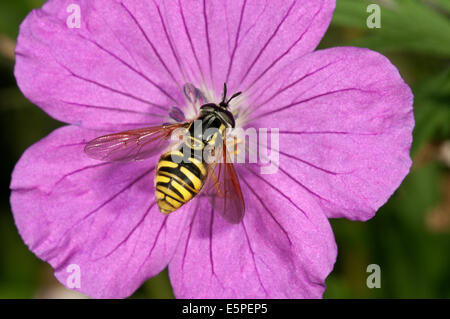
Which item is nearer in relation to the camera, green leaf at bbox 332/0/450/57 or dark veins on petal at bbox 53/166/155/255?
dark veins on petal at bbox 53/166/155/255

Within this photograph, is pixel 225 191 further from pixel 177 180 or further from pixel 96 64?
pixel 96 64

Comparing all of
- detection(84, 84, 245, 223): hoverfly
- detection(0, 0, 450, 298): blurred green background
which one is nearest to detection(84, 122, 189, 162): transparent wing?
detection(84, 84, 245, 223): hoverfly

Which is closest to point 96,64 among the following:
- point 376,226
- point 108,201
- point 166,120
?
point 166,120

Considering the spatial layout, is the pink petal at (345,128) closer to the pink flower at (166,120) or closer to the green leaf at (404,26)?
the pink flower at (166,120)

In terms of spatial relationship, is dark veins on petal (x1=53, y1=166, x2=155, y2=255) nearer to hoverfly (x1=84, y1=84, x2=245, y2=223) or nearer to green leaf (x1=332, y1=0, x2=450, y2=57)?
hoverfly (x1=84, y1=84, x2=245, y2=223)

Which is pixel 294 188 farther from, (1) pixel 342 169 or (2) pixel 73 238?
(2) pixel 73 238
